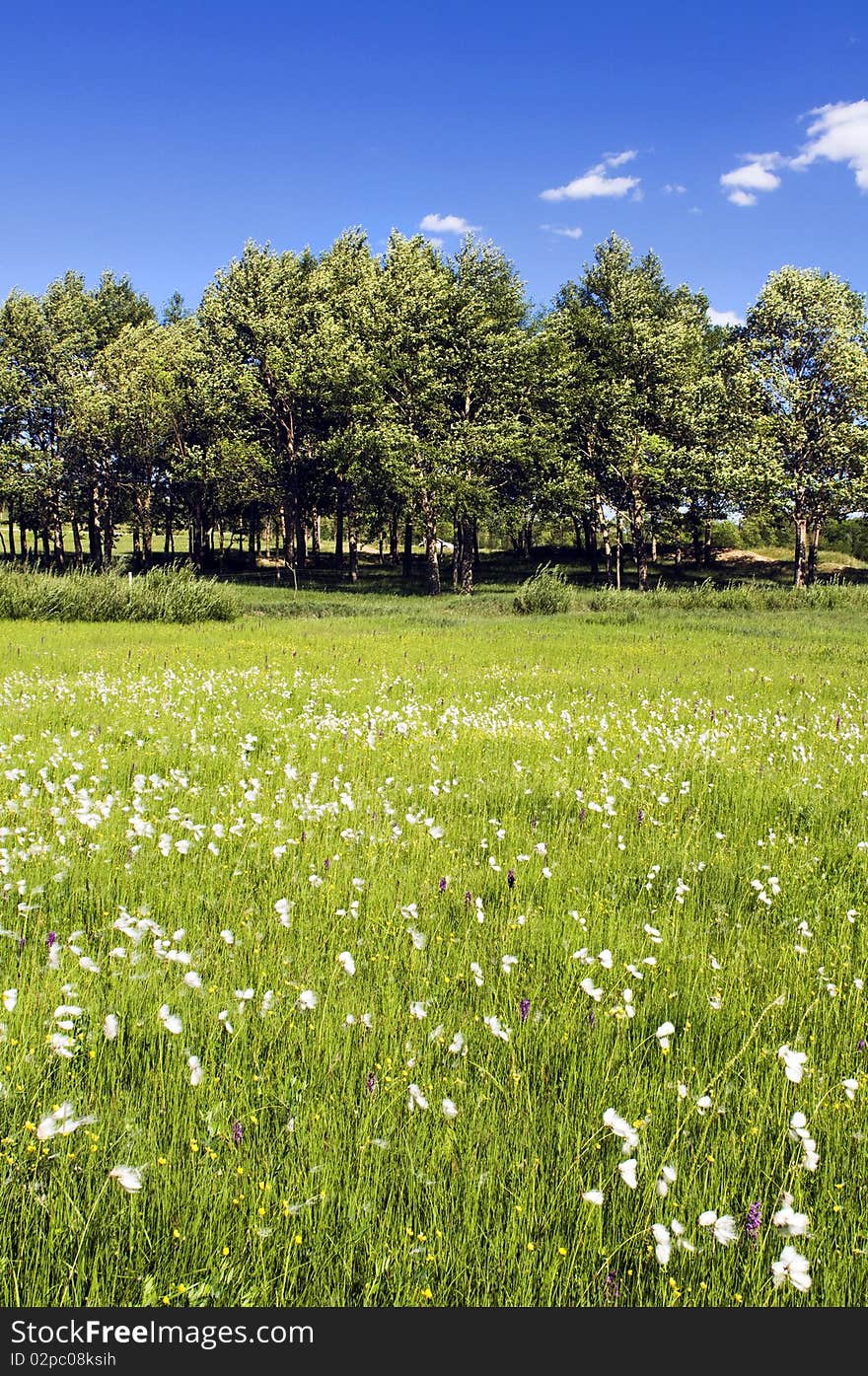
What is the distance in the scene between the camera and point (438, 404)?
157ft

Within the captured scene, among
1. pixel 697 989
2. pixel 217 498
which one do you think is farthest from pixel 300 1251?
pixel 217 498

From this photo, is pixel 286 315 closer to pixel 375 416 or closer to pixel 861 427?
pixel 375 416

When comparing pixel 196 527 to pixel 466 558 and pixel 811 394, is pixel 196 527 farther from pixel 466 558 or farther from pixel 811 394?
pixel 811 394

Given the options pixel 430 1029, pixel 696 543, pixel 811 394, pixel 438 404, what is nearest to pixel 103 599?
pixel 438 404

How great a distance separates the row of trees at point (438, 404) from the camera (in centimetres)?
4709

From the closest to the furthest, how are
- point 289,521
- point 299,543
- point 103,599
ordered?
point 103,599 < point 299,543 < point 289,521

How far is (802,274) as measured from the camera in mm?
47156

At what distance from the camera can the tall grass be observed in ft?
96.4

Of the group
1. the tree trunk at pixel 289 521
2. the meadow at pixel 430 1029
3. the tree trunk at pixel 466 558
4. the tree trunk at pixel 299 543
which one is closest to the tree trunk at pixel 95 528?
the tree trunk at pixel 289 521

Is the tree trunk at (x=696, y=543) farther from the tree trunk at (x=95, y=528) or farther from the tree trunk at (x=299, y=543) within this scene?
the tree trunk at (x=95, y=528)

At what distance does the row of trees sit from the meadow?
132 ft

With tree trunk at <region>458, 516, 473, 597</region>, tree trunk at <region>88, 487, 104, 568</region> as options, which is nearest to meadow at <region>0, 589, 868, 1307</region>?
tree trunk at <region>458, 516, 473, 597</region>

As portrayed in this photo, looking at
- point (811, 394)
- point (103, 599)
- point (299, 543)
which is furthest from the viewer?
point (299, 543)

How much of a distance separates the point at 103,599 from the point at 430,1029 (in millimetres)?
29717
